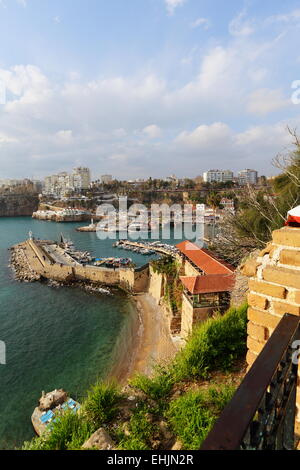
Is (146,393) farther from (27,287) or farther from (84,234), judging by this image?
(84,234)

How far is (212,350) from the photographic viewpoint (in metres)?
4.34

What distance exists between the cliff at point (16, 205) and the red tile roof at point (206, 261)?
7608 cm

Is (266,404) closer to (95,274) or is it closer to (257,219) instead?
(257,219)

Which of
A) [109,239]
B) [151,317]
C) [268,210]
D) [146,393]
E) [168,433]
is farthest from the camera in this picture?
[109,239]

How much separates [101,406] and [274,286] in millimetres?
3060

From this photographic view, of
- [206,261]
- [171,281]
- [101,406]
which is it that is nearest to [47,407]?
[101,406]

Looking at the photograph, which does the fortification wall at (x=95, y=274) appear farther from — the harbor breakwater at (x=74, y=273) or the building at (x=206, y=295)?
the building at (x=206, y=295)

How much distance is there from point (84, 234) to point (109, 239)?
23.3 ft

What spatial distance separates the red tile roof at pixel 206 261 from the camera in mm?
11797

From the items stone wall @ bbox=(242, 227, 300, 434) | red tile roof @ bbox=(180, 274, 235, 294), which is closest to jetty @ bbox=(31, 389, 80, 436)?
red tile roof @ bbox=(180, 274, 235, 294)

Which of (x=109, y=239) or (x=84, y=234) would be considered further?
(x=84, y=234)

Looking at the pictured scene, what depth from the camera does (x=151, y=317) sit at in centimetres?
1569

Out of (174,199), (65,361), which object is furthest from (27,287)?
(174,199)

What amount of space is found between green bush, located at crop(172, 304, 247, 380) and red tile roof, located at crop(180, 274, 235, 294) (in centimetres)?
447
